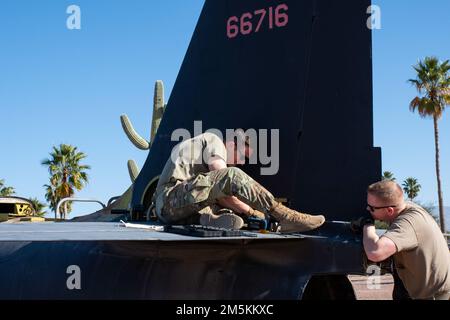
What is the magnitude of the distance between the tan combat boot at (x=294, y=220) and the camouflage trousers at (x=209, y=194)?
0.12 m

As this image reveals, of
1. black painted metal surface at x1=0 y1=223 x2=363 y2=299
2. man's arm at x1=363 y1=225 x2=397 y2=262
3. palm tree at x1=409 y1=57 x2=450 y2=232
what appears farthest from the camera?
palm tree at x1=409 y1=57 x2=450 y2=232

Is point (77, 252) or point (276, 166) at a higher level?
point (276, 166)

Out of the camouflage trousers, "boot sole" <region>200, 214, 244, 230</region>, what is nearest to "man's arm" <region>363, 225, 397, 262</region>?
the camouflage trousers

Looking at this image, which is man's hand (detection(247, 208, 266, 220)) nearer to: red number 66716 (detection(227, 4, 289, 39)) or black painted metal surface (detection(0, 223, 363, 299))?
black painted metal surface (detection(0, 223, 363, 299))

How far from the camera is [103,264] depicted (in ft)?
12.2

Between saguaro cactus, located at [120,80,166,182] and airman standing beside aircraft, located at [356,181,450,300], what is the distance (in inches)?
319

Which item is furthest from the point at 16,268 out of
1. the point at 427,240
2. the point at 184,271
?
the point at 427,240

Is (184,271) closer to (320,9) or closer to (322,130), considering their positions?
(322,130)

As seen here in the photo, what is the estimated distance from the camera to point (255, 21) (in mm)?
6500

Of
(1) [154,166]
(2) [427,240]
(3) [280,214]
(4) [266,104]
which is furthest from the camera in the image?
(1) [154,166]

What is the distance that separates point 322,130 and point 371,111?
1.62 ft

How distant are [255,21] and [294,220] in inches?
110

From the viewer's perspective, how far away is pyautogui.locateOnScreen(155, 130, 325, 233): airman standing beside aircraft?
4.75m

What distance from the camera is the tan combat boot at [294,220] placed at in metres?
→ 4.42
